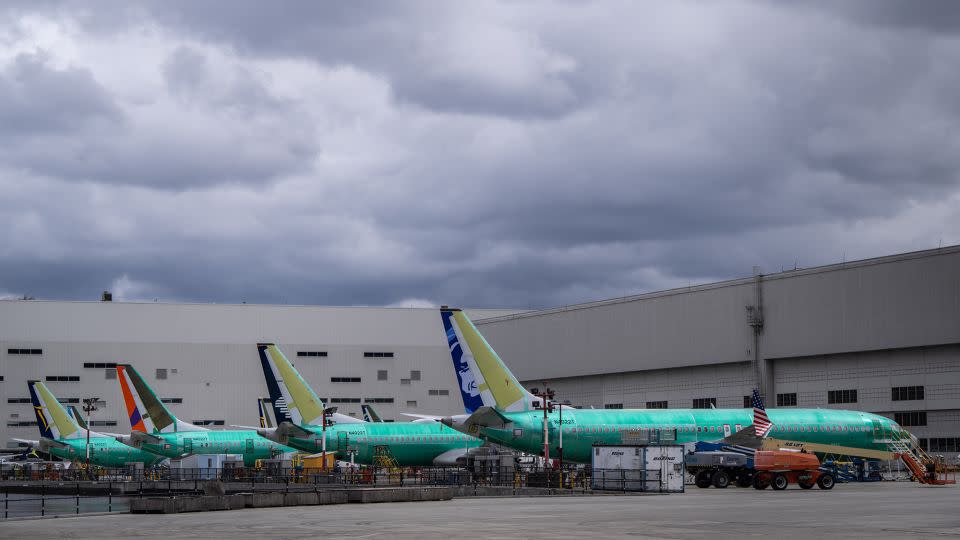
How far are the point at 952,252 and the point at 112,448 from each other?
73147 millimetres

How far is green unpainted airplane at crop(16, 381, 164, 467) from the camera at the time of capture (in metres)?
106

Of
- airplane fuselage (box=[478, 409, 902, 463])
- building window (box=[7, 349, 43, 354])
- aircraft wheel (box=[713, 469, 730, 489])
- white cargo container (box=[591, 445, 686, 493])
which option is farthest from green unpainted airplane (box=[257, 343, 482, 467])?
building window (box=[7, 349, 43, 354])

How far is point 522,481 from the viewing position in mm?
68812

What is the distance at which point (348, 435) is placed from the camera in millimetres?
84750

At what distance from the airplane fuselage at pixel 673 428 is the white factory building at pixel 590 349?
14.9 meters

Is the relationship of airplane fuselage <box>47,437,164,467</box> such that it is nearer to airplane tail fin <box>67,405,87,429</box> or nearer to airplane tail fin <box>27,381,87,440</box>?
airplane tail fin <box>27,381,87,440</box>

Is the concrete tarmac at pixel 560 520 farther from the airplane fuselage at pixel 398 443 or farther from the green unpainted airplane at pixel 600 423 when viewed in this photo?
the airplane fuselage at pixel 398 443

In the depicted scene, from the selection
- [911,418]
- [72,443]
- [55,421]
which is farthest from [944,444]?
[55,421]

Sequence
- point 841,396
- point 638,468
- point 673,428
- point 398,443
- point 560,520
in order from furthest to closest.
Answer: point 841,396
point 398,443
point 673,428
point 638,468
point 560,520

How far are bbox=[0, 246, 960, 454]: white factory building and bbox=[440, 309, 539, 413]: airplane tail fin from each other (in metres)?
35.6

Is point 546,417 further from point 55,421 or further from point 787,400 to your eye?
point 55,421

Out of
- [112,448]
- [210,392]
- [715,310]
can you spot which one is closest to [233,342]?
[210,392]

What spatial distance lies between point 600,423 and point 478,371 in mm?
9234

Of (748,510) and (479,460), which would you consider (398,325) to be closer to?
(479,460)
